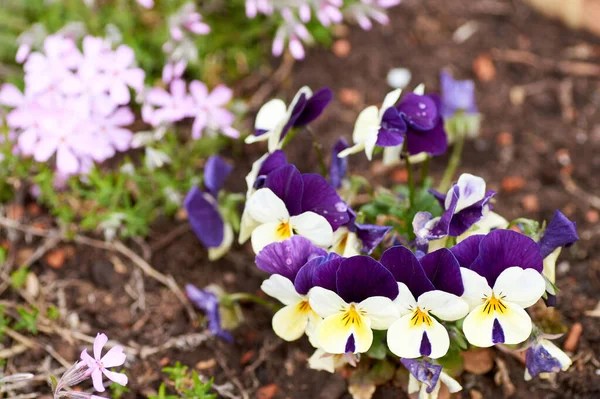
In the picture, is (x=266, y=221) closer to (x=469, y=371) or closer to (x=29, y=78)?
(x=469, y=371)

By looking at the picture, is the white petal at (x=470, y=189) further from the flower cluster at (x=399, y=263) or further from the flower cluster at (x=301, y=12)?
the flower cluster at (x=301, y=12)

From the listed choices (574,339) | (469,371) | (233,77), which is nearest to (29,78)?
(233,77)

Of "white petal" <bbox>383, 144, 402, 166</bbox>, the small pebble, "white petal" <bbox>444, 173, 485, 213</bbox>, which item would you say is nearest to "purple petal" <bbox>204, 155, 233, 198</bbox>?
"white petal" <bbox>383, 144, 402, 166</bbox>

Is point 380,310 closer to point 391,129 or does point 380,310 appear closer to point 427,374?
point 427,374

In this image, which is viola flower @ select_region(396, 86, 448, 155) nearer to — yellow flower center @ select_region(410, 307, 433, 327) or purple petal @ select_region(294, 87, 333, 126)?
purple petal @ select_region(294, 87, 333, 126)

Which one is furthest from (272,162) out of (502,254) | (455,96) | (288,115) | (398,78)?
(398,78)
